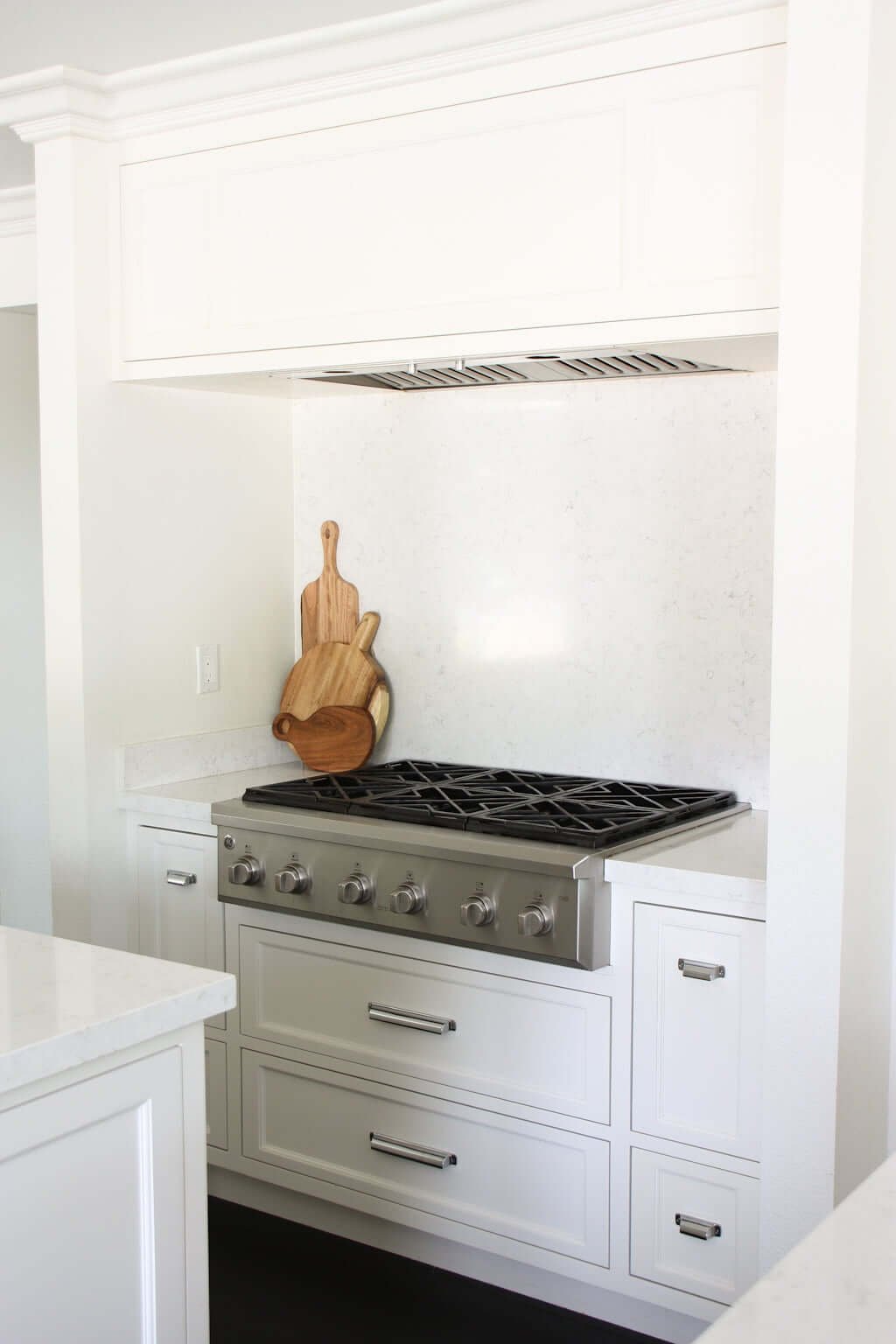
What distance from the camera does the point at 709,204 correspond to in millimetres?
2182

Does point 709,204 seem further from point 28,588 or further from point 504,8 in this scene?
point 28,588

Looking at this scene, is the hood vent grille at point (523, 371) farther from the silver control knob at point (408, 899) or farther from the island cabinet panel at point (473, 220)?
the silver control knob at point (408, 899)

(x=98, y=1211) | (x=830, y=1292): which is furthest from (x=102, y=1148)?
(x=830, y=1292)

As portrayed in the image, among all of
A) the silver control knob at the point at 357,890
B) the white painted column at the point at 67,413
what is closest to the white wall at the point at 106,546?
the white painted column at the point at 67,413

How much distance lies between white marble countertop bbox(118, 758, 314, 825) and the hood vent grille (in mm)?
922

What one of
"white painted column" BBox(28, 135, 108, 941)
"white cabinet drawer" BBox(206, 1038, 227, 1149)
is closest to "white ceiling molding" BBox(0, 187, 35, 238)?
"white painted column" BBox(28, 135, 108, 941)

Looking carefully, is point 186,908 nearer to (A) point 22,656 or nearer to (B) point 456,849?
(B) point 456,849

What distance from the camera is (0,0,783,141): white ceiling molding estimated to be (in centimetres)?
223

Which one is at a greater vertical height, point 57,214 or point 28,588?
point 57,214

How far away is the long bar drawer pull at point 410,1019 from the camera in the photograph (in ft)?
8.13

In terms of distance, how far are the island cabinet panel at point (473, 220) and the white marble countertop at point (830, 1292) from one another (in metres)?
1.58

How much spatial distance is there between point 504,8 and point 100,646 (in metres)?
1.52

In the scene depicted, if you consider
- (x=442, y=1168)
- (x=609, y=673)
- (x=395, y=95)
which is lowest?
(x=442, y=1168)

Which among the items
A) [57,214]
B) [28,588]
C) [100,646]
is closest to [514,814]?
[100,646]
